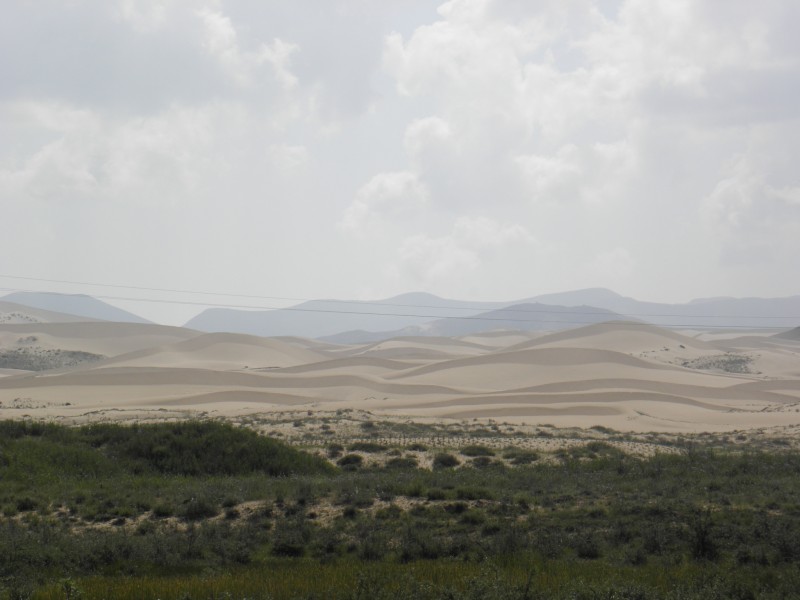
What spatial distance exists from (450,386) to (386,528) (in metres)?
57.9

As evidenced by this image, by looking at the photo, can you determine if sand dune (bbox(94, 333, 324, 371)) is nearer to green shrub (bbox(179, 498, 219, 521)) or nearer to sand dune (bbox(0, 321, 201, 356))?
A: sand dune (bbox(0, 321, 201, 356))

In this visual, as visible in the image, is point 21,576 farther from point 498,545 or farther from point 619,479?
point 619,479

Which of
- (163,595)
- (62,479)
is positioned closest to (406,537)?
(163,595)

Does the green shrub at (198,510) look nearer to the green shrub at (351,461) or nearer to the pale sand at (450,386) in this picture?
the green shrub at (351,461)

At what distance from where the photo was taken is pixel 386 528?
13617 mm

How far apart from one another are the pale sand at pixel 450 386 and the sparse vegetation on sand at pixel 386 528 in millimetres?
20214

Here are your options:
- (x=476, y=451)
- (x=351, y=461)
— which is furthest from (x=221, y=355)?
(x=476, y=451)

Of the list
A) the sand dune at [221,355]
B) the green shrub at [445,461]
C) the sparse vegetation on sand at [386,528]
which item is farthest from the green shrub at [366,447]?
the sand dune at [221,355]

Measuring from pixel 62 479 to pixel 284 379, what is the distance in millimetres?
53814

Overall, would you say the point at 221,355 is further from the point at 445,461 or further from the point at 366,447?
the point at 445,461

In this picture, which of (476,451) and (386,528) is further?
(476,451)

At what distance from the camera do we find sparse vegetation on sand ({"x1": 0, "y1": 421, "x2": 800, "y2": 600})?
9859 mm

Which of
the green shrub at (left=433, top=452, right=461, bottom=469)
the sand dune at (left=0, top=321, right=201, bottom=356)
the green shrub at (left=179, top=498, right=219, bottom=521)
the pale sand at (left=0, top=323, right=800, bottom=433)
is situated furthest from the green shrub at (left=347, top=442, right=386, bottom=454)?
the sand dune at (left=0, top=321, right=201, bottom=356)

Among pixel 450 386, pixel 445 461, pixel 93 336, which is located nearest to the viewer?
pixel 445 461
